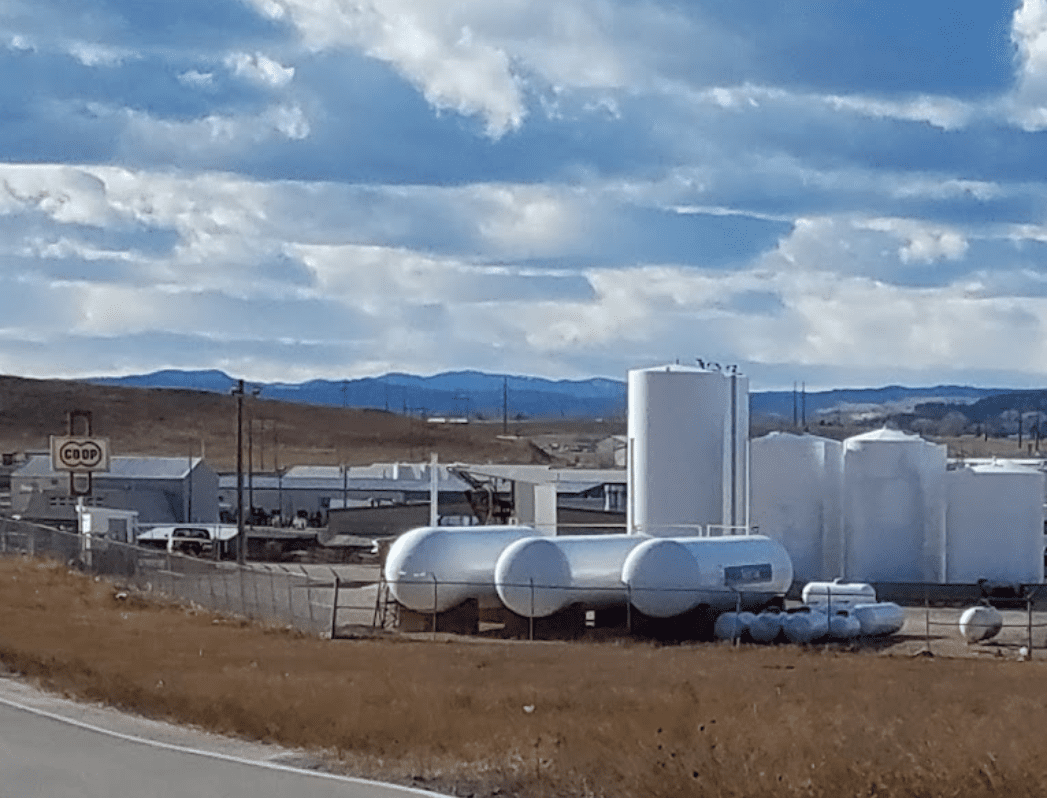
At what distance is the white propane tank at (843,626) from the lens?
4247 cm

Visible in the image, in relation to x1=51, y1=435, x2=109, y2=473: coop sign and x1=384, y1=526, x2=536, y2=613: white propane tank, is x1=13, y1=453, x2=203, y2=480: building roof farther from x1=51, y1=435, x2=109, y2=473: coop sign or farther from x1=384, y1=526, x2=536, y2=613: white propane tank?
x1=384, y1=526, x2=536, y2=613: white propane tank

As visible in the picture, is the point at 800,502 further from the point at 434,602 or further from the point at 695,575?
the point at 434,602

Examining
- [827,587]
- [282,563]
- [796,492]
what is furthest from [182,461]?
[827,587]

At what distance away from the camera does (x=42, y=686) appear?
789 inches

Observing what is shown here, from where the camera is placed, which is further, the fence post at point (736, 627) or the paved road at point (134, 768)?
the fence post at point (736, 627)

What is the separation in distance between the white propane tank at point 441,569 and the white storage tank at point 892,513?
15725mm

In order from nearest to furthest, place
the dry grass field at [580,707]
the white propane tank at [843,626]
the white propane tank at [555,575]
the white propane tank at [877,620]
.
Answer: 1. the dry grass field at [580,707]
2. the white propane tank at [555,575]
3. the white propane tank at [843,626]
4. the white propane tank at [877,620]

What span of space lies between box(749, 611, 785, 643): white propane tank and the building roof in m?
50.3

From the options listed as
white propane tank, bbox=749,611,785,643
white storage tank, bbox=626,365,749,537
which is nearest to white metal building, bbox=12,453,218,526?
white storage tank, bbox=626,365,749,537

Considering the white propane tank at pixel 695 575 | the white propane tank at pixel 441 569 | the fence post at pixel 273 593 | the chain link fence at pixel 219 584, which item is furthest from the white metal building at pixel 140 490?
the white propane tank at pixel 695 575

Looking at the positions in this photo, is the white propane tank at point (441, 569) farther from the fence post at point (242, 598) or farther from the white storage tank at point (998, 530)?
the white storage tank at point (998, 530)

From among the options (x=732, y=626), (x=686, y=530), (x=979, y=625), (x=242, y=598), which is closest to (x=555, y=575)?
(x=732, y=626)

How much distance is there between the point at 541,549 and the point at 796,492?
1599 centimetres

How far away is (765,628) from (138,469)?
52.4 metres
